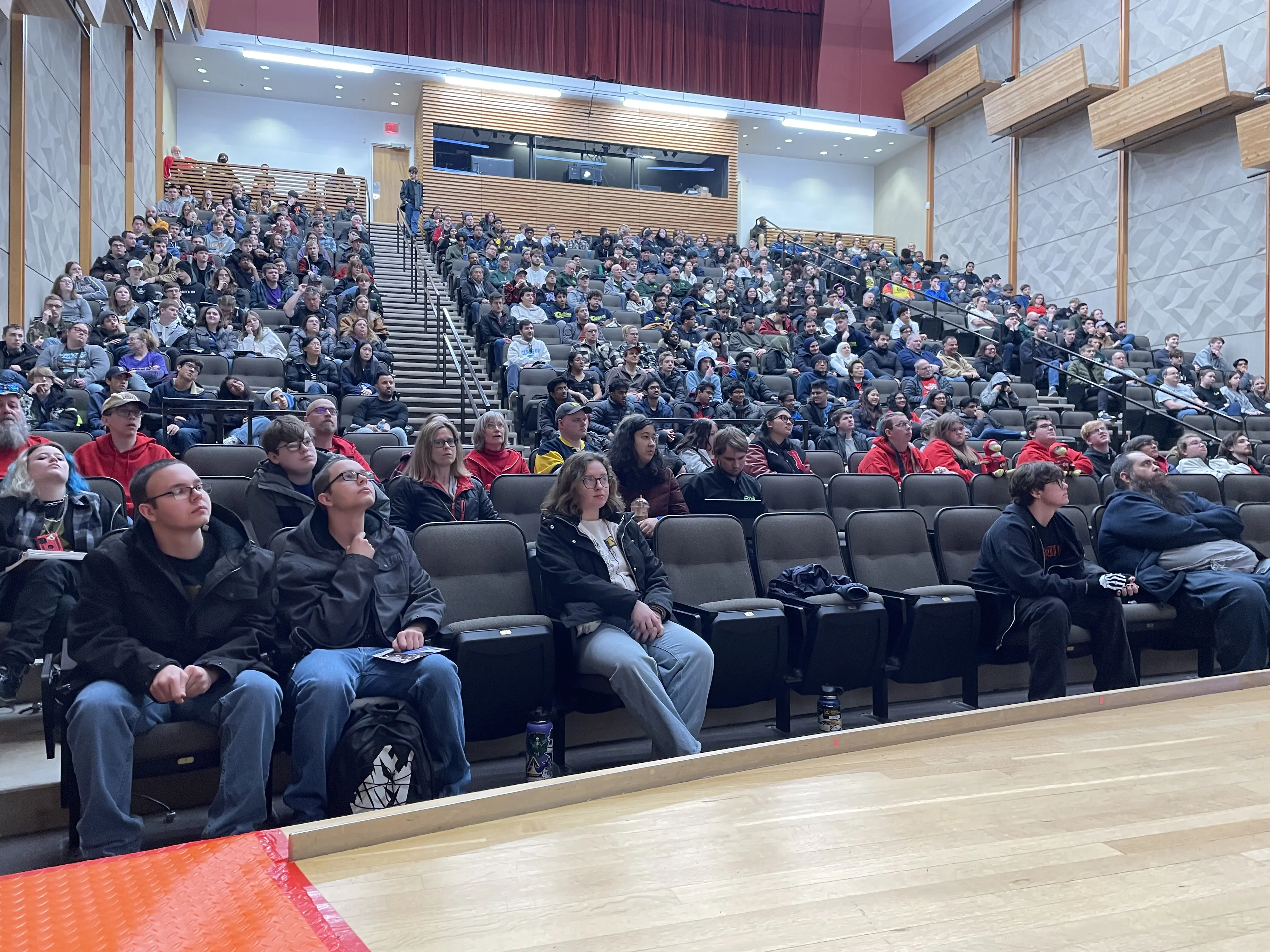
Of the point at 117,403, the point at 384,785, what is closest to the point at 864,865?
the point at 384,785

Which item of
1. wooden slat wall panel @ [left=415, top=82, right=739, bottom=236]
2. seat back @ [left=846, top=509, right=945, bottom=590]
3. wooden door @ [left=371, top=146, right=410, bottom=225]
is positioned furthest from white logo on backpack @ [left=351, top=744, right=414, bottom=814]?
wooden door @ [left=371, top=146, right=410, bottom=225]

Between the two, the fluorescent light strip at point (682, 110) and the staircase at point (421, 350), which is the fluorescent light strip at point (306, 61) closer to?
the staircase at point (421, 350)

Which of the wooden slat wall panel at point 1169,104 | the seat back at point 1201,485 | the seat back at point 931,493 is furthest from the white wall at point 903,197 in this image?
the seat back at point 931,493

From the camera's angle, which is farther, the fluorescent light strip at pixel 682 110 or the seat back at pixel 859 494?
the fluorescent light strip at pixel 682 110

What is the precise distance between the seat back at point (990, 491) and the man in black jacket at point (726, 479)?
1.09 meters

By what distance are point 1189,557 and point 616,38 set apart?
11.9 m

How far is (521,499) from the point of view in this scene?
313 cm

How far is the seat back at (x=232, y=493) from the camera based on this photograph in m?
2.71

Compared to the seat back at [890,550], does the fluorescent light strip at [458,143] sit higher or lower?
higher

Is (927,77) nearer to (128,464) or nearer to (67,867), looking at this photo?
(128,464)

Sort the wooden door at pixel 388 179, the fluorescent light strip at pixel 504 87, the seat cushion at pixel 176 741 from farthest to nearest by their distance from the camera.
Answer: the wooden door at pixel 388 179
the fluorescent light strip at pixel 504 87
the seat cushion at pixel 176 741

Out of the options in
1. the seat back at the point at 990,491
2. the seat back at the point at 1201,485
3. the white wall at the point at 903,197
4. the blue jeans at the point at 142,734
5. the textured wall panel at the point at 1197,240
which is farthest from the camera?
the white wall at the point at 903,197

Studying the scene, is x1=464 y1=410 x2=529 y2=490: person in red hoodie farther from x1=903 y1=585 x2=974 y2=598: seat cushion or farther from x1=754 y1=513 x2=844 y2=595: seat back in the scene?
x1=903 y1=585 x2=974 y2=598: seat cushion

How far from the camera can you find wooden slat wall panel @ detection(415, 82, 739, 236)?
478 inches
